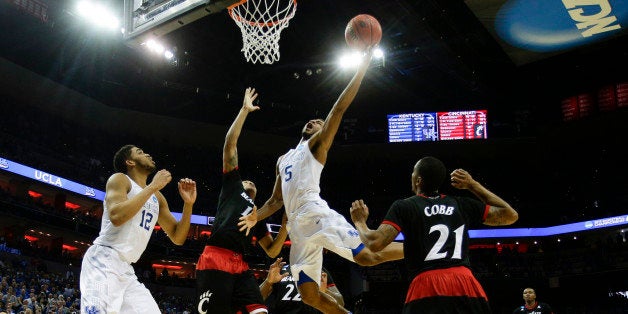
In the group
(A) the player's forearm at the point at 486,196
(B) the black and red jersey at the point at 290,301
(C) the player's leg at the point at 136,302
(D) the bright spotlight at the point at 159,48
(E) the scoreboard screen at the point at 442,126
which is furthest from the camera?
(E) the scoreboard screen at the point at 442,126

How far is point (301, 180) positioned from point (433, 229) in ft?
6.12

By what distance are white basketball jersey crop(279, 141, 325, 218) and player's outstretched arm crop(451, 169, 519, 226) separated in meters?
1.47

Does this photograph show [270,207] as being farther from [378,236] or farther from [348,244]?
[378,236]

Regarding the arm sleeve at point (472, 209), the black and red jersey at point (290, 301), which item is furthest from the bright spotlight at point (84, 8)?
the arm sleeve at point (472, 209)

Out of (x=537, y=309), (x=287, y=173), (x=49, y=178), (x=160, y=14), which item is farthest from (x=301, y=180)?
(x=49, y=178)

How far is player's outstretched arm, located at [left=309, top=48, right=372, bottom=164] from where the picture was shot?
5230 mm

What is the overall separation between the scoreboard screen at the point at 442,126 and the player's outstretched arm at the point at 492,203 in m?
23.5

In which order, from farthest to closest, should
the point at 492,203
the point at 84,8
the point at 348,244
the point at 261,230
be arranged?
the point at 84,8 < the point at 261,230 < the point at 348,244 < the point at 492,203

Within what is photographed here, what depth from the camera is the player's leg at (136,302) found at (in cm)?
447

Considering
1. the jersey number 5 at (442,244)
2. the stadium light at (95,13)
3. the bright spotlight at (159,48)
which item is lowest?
the jersey number 5 at (442,244)

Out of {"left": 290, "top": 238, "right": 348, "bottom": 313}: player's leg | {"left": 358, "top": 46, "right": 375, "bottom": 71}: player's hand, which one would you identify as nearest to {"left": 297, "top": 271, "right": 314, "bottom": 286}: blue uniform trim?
{"left": 290, "top": 238, "right": 348, "bottom": 313}: player's leg

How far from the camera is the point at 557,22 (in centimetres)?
1378

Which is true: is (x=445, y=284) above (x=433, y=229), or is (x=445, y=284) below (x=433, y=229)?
below

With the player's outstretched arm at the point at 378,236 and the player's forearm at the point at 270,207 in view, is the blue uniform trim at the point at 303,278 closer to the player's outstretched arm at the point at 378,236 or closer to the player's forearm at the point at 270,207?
the player's forearm at the point at 270,207
